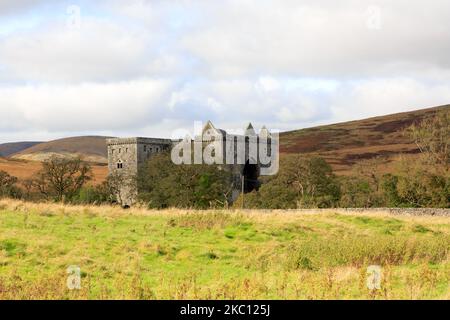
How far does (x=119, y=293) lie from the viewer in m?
10.7

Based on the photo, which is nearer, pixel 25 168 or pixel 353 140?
pixel 353 140

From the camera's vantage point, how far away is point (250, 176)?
86.2m

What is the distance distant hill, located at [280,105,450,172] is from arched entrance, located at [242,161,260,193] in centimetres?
2013

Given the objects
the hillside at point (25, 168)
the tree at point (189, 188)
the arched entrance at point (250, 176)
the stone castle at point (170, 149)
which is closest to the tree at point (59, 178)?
the stone castle at point (170, 149)

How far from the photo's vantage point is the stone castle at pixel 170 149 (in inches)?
3236

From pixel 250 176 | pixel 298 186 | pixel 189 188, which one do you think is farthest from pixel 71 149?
pixel 298 186

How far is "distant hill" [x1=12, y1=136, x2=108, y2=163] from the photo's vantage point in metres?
163

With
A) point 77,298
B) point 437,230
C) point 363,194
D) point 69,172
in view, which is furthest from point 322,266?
point 69,172

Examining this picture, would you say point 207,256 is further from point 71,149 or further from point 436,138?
point 71,149

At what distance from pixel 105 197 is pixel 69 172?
22.3 feet

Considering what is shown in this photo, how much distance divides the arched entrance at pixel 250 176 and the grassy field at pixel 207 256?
195ft
